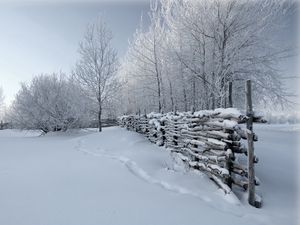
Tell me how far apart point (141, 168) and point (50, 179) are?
83.2 inches

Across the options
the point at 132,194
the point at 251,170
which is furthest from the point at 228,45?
the point at 132,194

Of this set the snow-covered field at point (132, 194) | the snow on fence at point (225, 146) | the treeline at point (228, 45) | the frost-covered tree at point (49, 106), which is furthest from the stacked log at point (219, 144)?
the frost-covered tree at point (49, 106)

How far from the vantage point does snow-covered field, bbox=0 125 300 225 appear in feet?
11.7

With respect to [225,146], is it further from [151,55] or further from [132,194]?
[151,55]

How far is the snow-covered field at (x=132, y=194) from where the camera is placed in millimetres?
3564

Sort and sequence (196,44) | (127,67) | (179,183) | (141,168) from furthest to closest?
(127,67) < (196,44) < (141,168) < (179,183)

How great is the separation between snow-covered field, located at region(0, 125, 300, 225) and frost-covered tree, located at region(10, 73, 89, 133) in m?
9.86

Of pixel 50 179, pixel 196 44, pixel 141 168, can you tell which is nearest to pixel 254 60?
pixel 196 44

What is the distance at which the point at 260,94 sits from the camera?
11.0 metres

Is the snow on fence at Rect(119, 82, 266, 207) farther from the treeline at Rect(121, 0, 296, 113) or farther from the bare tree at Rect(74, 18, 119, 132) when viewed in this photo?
the bare tree at Rect(74, 18, 119, 132)

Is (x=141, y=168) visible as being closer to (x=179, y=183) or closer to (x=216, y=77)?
(x=179, y=183)

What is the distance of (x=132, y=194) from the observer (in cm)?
446

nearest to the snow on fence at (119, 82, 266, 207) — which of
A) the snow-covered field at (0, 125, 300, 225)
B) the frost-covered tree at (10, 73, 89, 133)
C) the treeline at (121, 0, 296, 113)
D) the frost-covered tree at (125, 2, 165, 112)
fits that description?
the snow-covered field at (0, 125, 300, 225)

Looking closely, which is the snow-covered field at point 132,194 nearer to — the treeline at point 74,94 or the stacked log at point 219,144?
the stacked log at point 219,144
